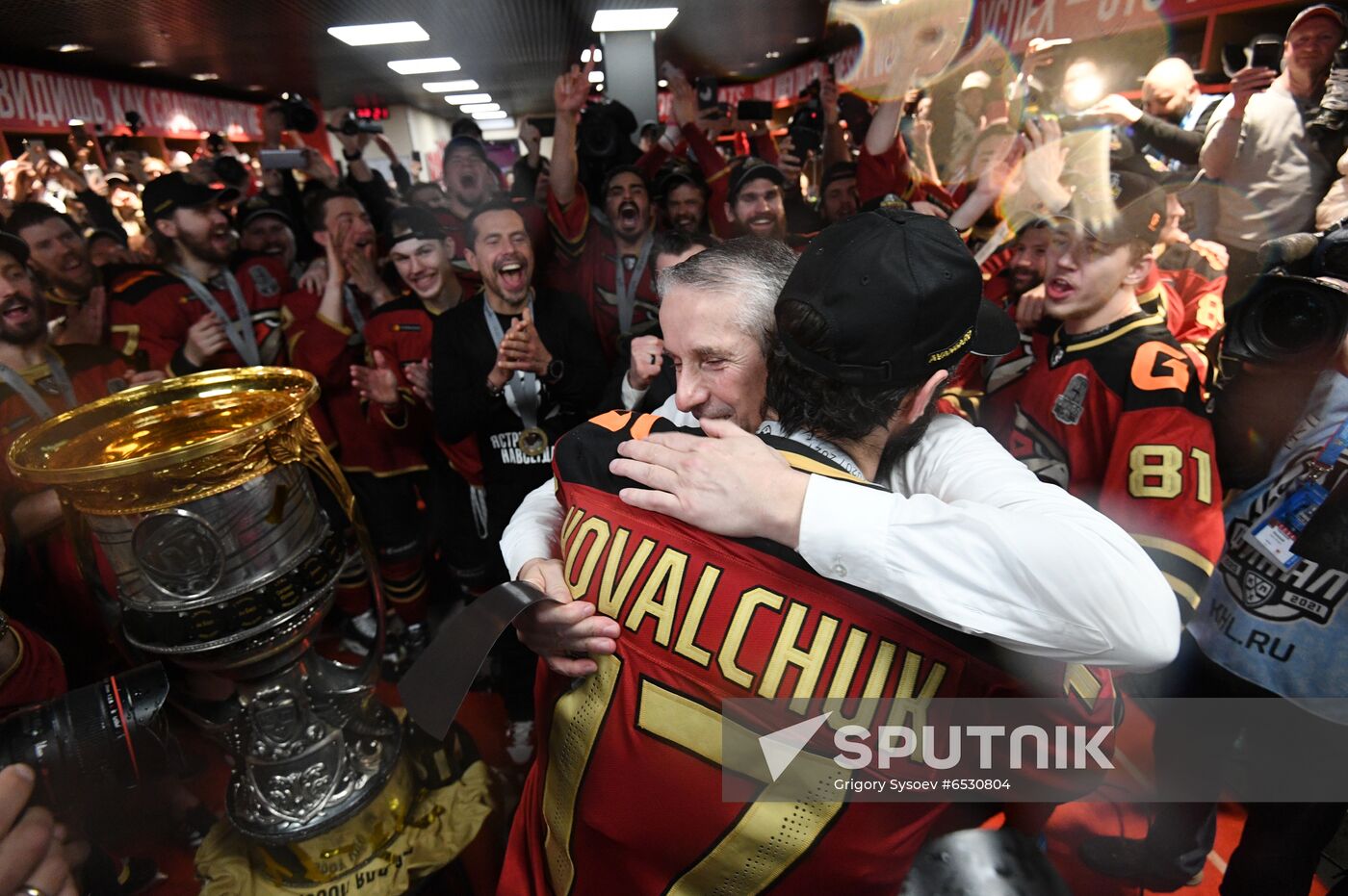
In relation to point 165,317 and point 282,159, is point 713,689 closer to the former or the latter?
point 165,317

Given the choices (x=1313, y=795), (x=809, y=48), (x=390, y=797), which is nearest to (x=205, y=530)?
(x=390, y=797)

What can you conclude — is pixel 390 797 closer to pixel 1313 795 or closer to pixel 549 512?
pixel 549 512

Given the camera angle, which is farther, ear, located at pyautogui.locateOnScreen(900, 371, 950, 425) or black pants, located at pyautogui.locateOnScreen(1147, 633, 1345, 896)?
black pants, located at pyautogui.locateOnScreen(1147, 633, 1345, 896)

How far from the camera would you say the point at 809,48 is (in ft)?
39.6

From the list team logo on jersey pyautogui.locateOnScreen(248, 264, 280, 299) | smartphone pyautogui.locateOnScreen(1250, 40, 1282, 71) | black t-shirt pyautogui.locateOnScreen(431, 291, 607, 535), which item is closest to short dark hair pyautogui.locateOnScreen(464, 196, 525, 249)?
black t-shirt pyautogui.locateOnScreen(431, 291, 607, 535)

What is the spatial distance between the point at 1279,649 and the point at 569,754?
1.61 metres

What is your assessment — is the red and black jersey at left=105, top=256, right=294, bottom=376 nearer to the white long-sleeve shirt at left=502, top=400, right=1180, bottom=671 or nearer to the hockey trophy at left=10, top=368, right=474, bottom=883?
the hockey trophy at left=10, top=368, right=474, bottom=883

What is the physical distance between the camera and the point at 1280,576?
1524mm

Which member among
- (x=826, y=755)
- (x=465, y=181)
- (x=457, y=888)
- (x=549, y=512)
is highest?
(x=465, y=181)

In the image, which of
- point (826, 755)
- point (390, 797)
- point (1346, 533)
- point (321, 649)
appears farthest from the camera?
point (321, 649)

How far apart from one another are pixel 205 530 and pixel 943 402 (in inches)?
64.8

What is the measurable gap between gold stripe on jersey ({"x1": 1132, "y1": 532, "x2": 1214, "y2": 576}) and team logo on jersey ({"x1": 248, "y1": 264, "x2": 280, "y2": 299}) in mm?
3980

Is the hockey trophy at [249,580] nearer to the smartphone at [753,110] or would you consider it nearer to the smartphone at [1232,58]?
the smartphone at [753,110]

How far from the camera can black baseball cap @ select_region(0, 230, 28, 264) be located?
2.22 m
